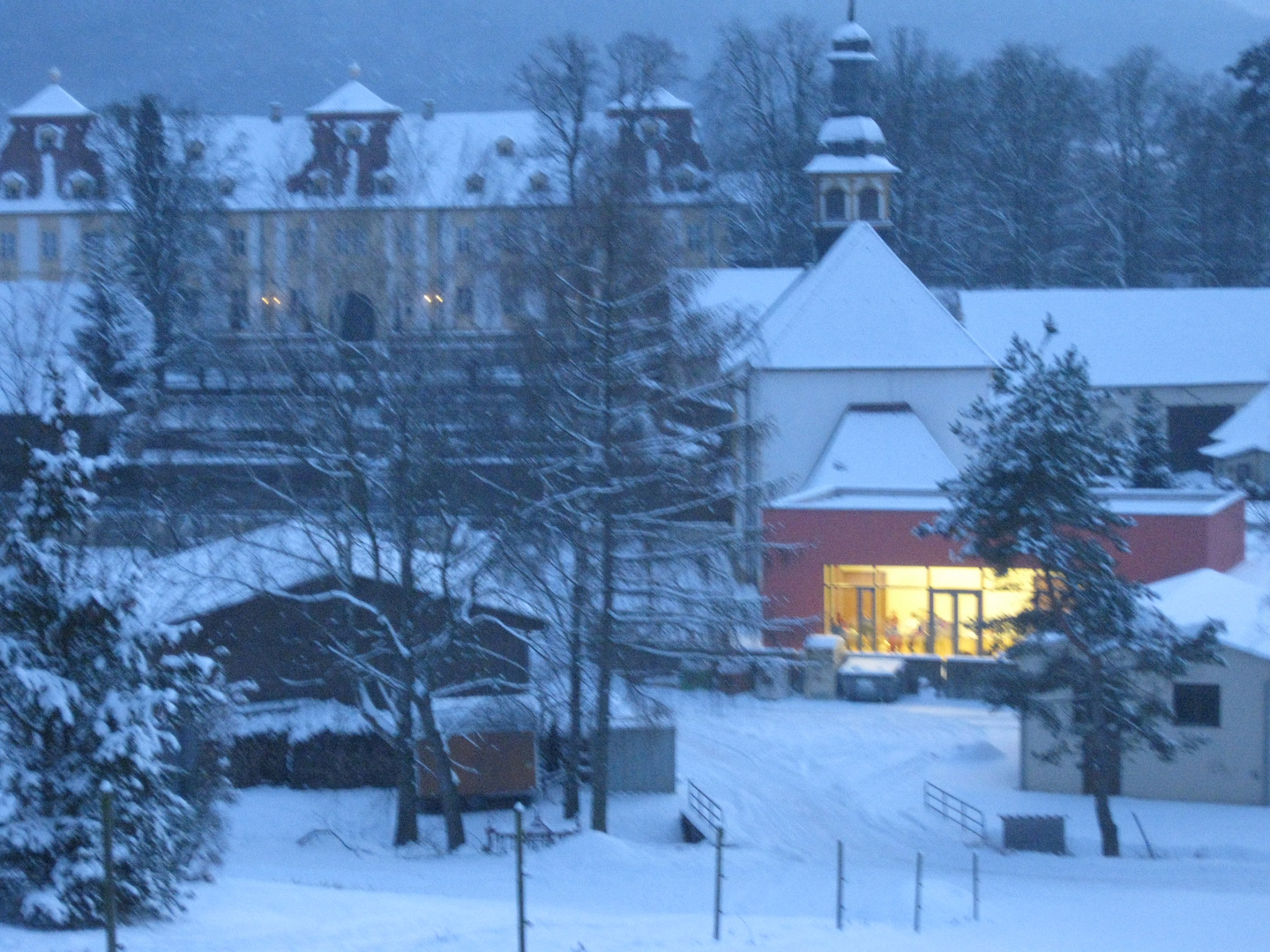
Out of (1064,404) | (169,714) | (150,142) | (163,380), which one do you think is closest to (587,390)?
(1064,404)

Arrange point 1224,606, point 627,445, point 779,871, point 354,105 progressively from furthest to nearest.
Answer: point 354,105 < point 1224,606 < point 627,445 < point 779,871

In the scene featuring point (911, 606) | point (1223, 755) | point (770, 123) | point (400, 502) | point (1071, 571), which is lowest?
point (1223, 755)

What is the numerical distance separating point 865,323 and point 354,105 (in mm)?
26677

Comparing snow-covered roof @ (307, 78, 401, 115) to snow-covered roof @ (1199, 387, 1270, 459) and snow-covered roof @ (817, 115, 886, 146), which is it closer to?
snow-covered roof @ (817, 115, 886, 146)

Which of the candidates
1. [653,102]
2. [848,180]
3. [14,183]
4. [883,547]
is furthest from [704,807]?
[14,183]

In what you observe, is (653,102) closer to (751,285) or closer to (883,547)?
(751,285)

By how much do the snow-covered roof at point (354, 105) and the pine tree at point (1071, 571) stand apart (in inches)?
1516

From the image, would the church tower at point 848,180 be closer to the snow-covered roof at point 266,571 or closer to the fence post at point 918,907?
the snow-covered roof at point 266,571

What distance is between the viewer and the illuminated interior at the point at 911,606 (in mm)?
27594

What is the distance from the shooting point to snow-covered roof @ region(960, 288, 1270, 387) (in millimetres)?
45406

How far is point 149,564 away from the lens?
64.0 ft

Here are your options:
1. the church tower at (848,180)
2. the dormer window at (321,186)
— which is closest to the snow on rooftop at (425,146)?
the dormer window at (321,186)

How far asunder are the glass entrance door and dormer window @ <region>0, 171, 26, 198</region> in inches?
1662

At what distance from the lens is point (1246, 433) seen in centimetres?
4300
